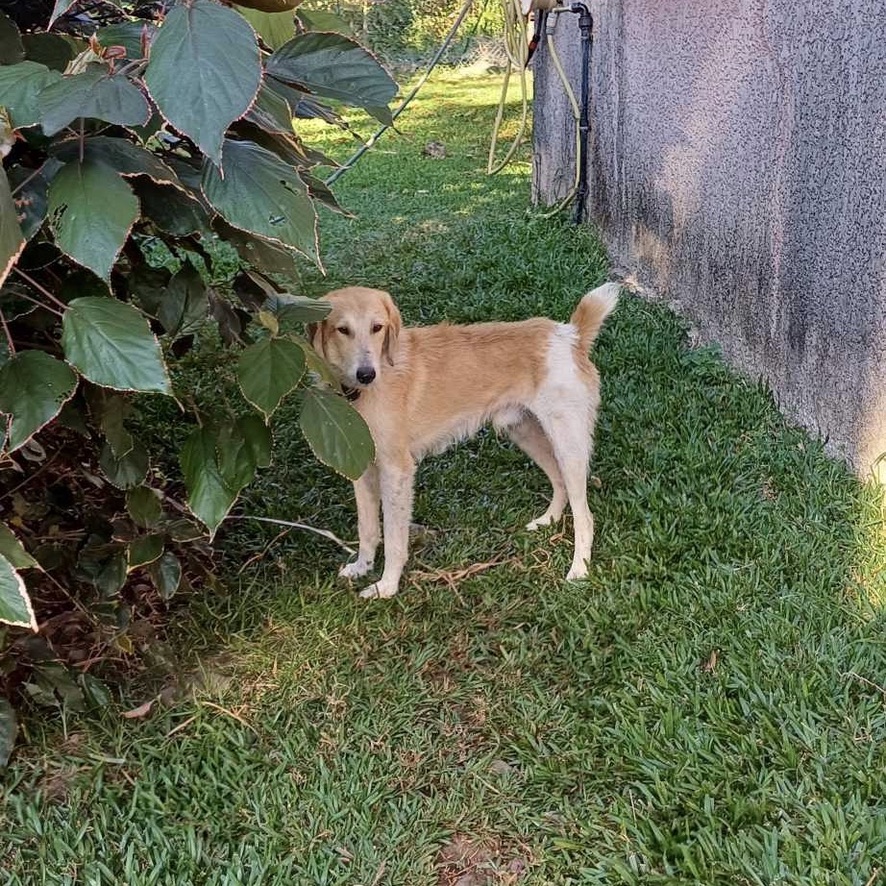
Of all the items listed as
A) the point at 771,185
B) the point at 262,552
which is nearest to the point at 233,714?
the point at 262,552

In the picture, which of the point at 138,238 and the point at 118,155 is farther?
the point at 138,238

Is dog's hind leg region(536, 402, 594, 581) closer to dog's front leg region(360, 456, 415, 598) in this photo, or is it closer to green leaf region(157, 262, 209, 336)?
dog's front leg region(360, 456, 415, 598)

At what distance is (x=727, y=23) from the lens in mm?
4176

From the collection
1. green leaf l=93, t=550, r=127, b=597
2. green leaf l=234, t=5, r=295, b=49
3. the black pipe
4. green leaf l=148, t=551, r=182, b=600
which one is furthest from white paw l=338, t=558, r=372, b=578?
the black pipe

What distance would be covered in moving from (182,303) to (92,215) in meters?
0.65

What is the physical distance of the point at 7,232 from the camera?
110 centimetres

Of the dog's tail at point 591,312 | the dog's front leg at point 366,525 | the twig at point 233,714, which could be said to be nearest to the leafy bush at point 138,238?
the twig at point 233,714

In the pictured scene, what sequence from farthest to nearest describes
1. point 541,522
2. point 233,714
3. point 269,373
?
point 541,522 < point 233,714 < point 269,373

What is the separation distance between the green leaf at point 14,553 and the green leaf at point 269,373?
1.46ft

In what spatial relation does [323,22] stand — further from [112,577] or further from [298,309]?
[112,577]

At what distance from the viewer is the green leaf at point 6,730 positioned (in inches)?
78.7

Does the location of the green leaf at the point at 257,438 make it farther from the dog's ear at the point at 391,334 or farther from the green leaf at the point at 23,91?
the dog's ear at the point at 391,334

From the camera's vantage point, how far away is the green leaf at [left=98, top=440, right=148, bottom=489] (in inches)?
77.7

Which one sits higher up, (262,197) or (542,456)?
(262,197)
